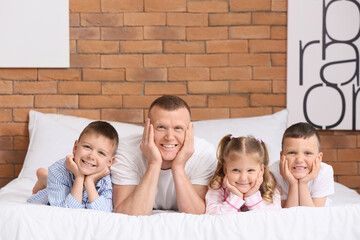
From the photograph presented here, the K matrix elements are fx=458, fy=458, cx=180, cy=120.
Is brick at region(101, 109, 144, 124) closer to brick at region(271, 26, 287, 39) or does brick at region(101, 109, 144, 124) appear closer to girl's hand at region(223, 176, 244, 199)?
brick at region(271, 26, 287, 39)

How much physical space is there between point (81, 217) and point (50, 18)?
5.23ft

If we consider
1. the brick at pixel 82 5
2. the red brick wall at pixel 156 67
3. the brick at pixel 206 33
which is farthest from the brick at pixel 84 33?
the brick at pixel 206 33

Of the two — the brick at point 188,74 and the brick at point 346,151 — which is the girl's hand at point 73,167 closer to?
the brick at point 188,74

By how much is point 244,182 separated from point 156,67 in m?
1.18

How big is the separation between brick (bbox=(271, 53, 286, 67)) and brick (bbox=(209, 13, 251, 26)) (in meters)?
0.27

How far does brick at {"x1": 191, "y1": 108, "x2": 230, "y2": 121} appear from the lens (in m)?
2.73

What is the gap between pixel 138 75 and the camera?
2705 mm

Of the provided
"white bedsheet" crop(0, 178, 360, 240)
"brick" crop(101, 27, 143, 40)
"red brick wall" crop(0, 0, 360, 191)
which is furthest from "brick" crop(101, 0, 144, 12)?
"white bedsheet" crop(0, 178, 360, 240)

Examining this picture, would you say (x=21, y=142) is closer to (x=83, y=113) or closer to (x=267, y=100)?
(x=83, y=113)

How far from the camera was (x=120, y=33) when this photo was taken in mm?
2684

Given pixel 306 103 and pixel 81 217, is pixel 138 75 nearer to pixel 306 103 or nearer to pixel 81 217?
pixel 306 103

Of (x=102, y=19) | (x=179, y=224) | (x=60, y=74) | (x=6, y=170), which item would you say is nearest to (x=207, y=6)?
(x=102, y=19)

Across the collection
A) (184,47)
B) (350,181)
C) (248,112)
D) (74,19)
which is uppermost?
(74,19)

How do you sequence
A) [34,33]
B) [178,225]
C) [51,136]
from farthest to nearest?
[34,33], [51,136], [178,225]
